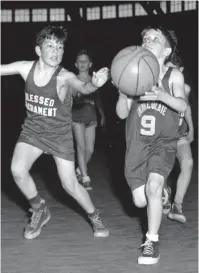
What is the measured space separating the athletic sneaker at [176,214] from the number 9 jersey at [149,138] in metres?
1.40

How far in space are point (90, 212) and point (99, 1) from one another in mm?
30686

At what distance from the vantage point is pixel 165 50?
5988 millimetres

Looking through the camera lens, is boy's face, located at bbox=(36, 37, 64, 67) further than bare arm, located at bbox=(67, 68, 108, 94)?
Yes

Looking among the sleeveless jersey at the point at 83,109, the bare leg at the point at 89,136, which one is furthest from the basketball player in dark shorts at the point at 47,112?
the bare leg at the point at 89,136

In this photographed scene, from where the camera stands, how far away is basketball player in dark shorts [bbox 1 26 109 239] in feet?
20.9

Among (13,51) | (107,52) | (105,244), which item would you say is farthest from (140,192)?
(13,51)

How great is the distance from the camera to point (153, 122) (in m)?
5.85

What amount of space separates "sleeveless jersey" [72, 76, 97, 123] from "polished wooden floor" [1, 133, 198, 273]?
3.57 ft

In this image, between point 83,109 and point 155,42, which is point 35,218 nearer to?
point 155,42

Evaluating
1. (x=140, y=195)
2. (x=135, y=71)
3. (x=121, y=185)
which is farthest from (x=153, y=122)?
(x=121, y=185)

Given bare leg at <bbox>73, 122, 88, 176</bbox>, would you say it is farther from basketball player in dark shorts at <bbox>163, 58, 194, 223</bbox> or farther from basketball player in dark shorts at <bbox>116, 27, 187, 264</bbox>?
basketball player in dark shorts at <bbox>116, 27, 187, 264</bbox>

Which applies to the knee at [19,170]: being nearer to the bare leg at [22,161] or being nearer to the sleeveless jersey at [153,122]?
the bare leg at [22,161]

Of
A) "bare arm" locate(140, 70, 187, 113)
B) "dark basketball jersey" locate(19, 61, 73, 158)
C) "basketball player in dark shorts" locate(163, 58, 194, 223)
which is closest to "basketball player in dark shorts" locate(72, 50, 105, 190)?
"basketball player in dark shorts" locate(163, 58, 194, 223)

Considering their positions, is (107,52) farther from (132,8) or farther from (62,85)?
(62,85)
